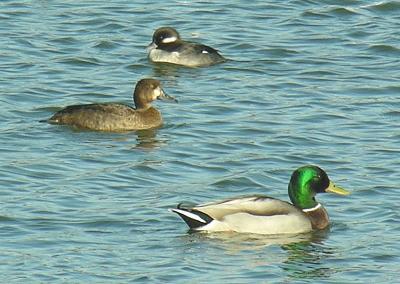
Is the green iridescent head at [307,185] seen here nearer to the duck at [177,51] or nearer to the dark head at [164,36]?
the duck at [177,51]

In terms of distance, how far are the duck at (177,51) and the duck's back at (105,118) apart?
3082 mm

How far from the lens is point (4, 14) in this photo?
25.6 m

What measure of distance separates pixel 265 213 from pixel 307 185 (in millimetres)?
750

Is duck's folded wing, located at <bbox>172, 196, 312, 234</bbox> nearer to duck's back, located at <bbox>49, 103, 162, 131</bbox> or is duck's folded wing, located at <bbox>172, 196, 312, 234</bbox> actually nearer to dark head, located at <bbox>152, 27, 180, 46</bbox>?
duck's back, located at <bbox>49, 103, 162, 131</bbox>

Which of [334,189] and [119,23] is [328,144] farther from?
[119,23]

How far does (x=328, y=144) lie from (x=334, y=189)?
2.82 metres

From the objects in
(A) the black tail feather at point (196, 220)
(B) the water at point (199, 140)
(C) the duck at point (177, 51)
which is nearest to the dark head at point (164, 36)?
(C) the duck at point (177, 51)

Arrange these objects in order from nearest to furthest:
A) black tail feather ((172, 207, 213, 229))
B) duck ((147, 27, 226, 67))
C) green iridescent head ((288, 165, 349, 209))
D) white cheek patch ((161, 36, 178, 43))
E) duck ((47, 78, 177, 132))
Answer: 1. black tail feather ((172, 207, 213, 229))
2. green iridescent head ((288, 165, 349, 209))
3. duck ((47, 78, 177, 132))
4. duck ((147, 27, 226, 67))
5. white cheek patch ((161, 36, 178, 43))

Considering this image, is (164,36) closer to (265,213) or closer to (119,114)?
(119,114)

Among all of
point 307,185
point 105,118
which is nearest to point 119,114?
point 105,118

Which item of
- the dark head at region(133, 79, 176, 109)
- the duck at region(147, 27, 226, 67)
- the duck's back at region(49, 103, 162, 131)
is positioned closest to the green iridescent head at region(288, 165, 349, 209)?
the duck's back at region(49, 103, 162, 131)

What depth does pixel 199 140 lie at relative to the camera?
63.6ft

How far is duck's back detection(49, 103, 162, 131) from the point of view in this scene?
779 inches

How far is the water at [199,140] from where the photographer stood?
1465cm
